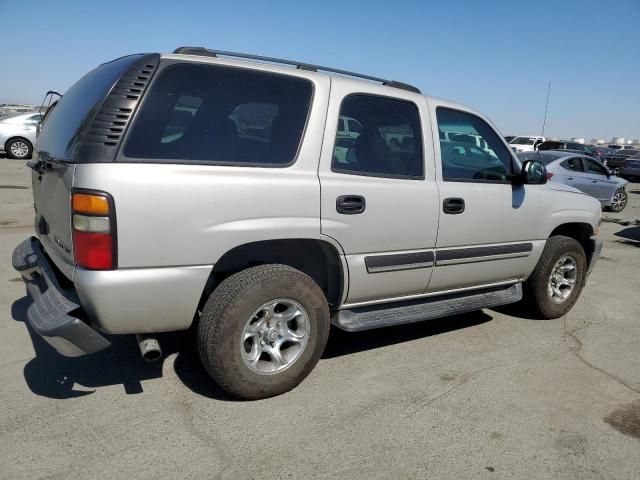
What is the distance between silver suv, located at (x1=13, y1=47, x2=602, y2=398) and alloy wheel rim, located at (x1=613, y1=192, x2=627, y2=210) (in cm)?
1069

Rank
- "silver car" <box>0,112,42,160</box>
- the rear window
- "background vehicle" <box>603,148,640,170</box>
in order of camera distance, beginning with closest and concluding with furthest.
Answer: the rear window
"silver car" <box>0,112,42,160</box>
"background vehicle" <box>603,148,640,170</box>

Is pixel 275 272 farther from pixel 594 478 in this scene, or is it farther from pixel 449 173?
pixel 594 478

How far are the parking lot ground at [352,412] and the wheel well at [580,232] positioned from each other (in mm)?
991

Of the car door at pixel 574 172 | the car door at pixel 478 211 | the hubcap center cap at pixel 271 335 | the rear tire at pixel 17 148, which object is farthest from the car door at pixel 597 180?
the rear tire at pixel 17 148

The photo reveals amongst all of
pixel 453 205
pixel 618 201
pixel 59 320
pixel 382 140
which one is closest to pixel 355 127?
pixel 382 140

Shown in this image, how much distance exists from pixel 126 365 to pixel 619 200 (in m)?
13.4

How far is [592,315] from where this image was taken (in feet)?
16.7

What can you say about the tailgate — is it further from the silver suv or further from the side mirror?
the side mirror

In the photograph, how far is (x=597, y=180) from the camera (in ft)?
40.9

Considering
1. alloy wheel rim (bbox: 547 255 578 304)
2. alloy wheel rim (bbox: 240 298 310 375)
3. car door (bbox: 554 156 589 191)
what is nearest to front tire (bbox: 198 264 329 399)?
alloy wheel rim (bbox: 240 298 310 375)

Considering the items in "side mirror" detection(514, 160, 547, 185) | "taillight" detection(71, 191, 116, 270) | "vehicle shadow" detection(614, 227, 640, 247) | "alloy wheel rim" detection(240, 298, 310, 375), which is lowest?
"vehicle shadow" detection(614, 227, 640, 247)

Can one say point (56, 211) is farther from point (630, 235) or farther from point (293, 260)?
point (630, 235)

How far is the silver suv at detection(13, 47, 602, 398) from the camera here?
8.56 feet

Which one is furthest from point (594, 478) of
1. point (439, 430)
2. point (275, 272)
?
point (275, 272)
